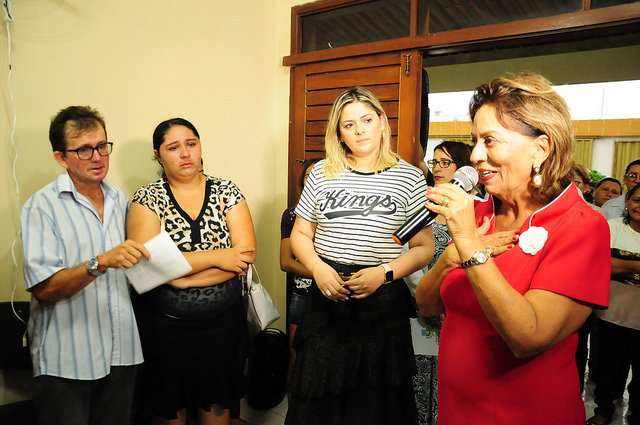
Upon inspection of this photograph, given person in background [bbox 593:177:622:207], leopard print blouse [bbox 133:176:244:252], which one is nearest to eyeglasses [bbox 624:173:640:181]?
person in background [bbox 593:177:622:207]

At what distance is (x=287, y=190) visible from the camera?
131 inches

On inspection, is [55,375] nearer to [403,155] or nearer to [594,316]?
[403,155]

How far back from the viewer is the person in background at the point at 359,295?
150 centimetres

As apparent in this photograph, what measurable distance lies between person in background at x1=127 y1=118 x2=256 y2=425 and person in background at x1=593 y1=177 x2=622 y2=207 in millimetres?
3341

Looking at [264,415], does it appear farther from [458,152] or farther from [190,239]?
[458,152]

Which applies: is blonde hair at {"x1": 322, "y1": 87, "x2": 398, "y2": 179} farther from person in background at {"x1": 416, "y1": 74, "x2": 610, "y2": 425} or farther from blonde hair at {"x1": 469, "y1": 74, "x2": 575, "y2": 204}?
blonde hair at {"x1": 469, "y1": 74, "x2": 575, "y2": 204}

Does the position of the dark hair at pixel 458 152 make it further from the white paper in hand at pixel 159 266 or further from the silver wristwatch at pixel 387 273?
the white paper in hand at pixel 159 266

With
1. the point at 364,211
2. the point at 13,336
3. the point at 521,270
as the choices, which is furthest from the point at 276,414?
the point at 521,270

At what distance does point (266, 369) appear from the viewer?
271cm

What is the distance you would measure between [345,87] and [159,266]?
1938 millimetres

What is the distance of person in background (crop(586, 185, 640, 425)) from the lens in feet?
7.69

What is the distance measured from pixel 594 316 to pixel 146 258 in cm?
288

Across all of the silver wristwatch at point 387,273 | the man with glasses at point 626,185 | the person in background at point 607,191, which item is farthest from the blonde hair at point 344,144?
the person in background at point 607,191

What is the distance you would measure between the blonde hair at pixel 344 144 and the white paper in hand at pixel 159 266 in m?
0.66
